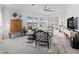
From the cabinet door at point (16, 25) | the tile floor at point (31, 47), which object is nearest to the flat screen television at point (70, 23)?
the tile floor at point (31, 47)

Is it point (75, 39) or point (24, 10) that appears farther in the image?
point (75, 39)

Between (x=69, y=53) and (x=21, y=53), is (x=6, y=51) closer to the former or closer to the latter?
(x=21, y=53)

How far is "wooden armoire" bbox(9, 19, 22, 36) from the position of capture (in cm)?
282

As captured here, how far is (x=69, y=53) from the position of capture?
8.55ft

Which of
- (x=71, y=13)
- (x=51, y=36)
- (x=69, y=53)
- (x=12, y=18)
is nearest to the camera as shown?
(x=69, y=53)

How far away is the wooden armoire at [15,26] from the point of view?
282cm

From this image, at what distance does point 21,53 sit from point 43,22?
1021 mm

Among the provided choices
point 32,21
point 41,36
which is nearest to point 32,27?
point 32,21

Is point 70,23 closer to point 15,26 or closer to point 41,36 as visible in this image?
point 41,36

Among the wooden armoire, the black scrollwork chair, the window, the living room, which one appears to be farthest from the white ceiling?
the black scrollwork chair

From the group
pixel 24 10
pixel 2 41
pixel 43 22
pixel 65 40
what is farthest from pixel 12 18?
pixel 65 40

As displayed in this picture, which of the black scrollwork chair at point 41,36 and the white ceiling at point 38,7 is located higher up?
the white ceiling at point 38,7

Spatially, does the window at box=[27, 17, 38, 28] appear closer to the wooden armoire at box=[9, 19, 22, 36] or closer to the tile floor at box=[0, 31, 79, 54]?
the wooden armoire at box=[9, 19, 22, 36]

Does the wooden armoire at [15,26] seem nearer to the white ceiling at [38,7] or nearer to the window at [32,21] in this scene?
the window at [32,21]
